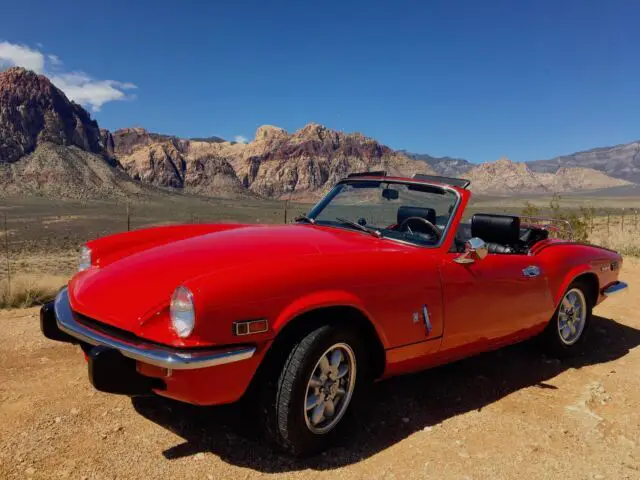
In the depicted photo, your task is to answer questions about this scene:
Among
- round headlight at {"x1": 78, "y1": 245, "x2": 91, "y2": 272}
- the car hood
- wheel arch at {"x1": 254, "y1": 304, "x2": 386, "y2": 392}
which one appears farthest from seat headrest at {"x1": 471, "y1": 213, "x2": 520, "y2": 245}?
round headlight at {"x1": 78, "y1": 245, "x2": 91, "y2": 272}

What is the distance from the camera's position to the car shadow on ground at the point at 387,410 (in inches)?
115

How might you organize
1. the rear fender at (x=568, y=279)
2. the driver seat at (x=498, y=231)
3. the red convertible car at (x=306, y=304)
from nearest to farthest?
the red convertible car at (x=306, y=304), the driver seat at (x=498, y=231), the rear fender at (x=568, y=279)

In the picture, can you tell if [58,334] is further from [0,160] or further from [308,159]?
[308,159]

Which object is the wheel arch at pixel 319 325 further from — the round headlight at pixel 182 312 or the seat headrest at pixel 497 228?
the seat headrest at pixel 497 228

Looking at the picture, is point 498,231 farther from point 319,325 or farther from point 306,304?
point 306,304

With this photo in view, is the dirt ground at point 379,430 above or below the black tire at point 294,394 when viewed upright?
below

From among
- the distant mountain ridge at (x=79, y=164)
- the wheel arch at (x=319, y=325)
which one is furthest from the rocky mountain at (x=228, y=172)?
the wheel arch at (x=319, y=325)

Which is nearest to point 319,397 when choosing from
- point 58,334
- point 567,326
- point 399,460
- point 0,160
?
point 399,460

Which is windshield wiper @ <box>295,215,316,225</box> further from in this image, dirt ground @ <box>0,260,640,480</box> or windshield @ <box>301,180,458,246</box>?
dirt ground @ <box>0,260,640,480</box>

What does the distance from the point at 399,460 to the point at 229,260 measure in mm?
1475

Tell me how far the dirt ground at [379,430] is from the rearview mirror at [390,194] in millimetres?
1473

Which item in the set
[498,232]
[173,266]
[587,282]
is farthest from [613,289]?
[173,266]

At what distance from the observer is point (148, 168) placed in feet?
493

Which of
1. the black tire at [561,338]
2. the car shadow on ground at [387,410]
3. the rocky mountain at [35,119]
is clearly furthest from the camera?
the rocky mountain at [35,119]
